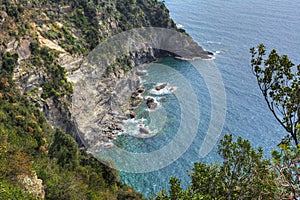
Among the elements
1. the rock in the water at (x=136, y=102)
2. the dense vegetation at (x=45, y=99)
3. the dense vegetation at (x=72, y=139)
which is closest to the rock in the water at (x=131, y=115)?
the rock in the water at (x=136, y=102)

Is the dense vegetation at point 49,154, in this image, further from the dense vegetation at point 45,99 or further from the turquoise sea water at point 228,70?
the turquoise sea water at point 228,70

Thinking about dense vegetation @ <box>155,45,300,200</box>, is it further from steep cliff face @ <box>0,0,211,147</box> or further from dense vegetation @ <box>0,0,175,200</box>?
steep cliff face @ <box>0,0,211,147</box>

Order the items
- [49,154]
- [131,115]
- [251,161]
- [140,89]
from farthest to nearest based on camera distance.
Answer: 1. [140,89]
2. [131,115]
3. [49,154]
4. [251,161]


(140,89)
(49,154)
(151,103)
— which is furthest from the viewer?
(140,89)

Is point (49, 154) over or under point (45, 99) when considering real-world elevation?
under

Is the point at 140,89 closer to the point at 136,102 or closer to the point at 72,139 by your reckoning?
the point at 136,102

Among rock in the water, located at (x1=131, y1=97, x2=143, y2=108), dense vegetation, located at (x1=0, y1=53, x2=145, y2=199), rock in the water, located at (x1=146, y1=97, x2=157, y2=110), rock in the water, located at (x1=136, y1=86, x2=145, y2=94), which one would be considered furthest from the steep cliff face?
rock in the water, located at (x1=146, y1=97, x2=157, y2=110)

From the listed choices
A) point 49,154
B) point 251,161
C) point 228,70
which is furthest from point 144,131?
point 251,161
